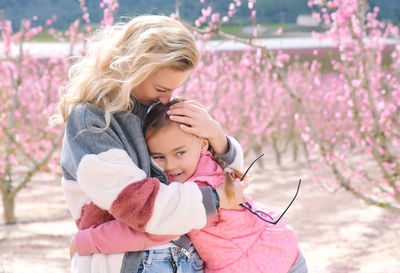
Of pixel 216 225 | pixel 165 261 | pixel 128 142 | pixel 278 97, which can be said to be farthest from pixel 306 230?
pixel 278 97

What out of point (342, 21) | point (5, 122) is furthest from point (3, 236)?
point (342, 21)

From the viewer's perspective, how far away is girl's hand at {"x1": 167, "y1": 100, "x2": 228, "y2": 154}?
6.09ft

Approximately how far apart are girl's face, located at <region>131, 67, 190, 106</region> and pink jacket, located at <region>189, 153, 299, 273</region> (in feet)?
0.89

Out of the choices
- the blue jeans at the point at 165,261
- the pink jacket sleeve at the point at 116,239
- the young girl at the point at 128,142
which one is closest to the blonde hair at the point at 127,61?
the young girl at the point at 128,142

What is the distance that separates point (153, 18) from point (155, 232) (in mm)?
688

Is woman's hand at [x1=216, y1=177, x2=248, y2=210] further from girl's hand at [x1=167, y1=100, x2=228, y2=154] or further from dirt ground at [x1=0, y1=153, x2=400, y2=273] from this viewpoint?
dirt ground at [x1=0, y1=153, x2=400, y2=273]

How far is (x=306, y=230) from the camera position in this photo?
697 cm

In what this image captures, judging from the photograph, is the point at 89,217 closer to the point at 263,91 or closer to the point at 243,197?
the point at 243,197

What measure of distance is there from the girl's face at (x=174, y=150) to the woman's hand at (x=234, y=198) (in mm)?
147

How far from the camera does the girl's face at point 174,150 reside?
6.08 ft

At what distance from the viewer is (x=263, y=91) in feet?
39.6

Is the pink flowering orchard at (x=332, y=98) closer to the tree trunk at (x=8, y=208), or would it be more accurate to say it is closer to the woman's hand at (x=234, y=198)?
the woman's hand at (x=234, y=198)

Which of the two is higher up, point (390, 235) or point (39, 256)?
point (39, 256)

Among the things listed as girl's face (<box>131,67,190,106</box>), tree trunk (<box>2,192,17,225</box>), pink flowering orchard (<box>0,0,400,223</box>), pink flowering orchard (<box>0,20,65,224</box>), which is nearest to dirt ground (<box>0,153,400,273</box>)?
tree trunk (<box>2,192,17,225</box>)
